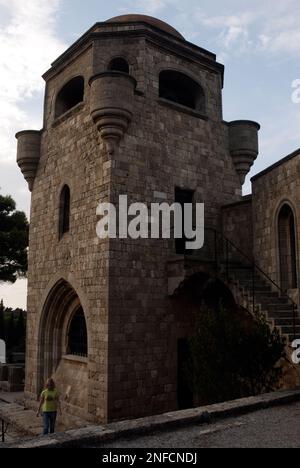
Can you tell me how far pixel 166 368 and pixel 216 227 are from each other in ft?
14.5

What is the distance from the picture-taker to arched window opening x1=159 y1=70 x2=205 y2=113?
13.8 metres

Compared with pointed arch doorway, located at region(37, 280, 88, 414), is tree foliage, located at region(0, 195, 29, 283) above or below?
above

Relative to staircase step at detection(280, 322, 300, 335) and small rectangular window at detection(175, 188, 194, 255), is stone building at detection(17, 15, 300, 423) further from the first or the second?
staircase step at detection(280, 322, 300, 335)

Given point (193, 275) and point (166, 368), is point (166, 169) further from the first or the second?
point (166, 368)

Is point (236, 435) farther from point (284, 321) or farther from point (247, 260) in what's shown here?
point (247, 260)

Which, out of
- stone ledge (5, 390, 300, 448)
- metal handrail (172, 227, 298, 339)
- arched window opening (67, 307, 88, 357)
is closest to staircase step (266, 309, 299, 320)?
metal handrail (172, 227, 298, 339)

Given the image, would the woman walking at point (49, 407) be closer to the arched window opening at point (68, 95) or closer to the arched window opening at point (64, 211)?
the arched window opening at point (64, 211)

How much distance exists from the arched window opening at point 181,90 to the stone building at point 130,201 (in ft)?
0.15

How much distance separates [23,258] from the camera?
2505 centimetres

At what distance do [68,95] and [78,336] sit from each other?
7822mm

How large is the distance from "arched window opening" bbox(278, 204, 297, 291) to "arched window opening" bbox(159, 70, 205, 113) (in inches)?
180

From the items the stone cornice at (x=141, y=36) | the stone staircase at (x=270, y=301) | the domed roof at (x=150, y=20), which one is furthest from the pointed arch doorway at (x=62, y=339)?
the domed roof at (x=150, y=20)

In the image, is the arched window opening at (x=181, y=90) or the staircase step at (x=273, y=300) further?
the arched window opening at (x=181, y=90)

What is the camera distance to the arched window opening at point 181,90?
542 inches
